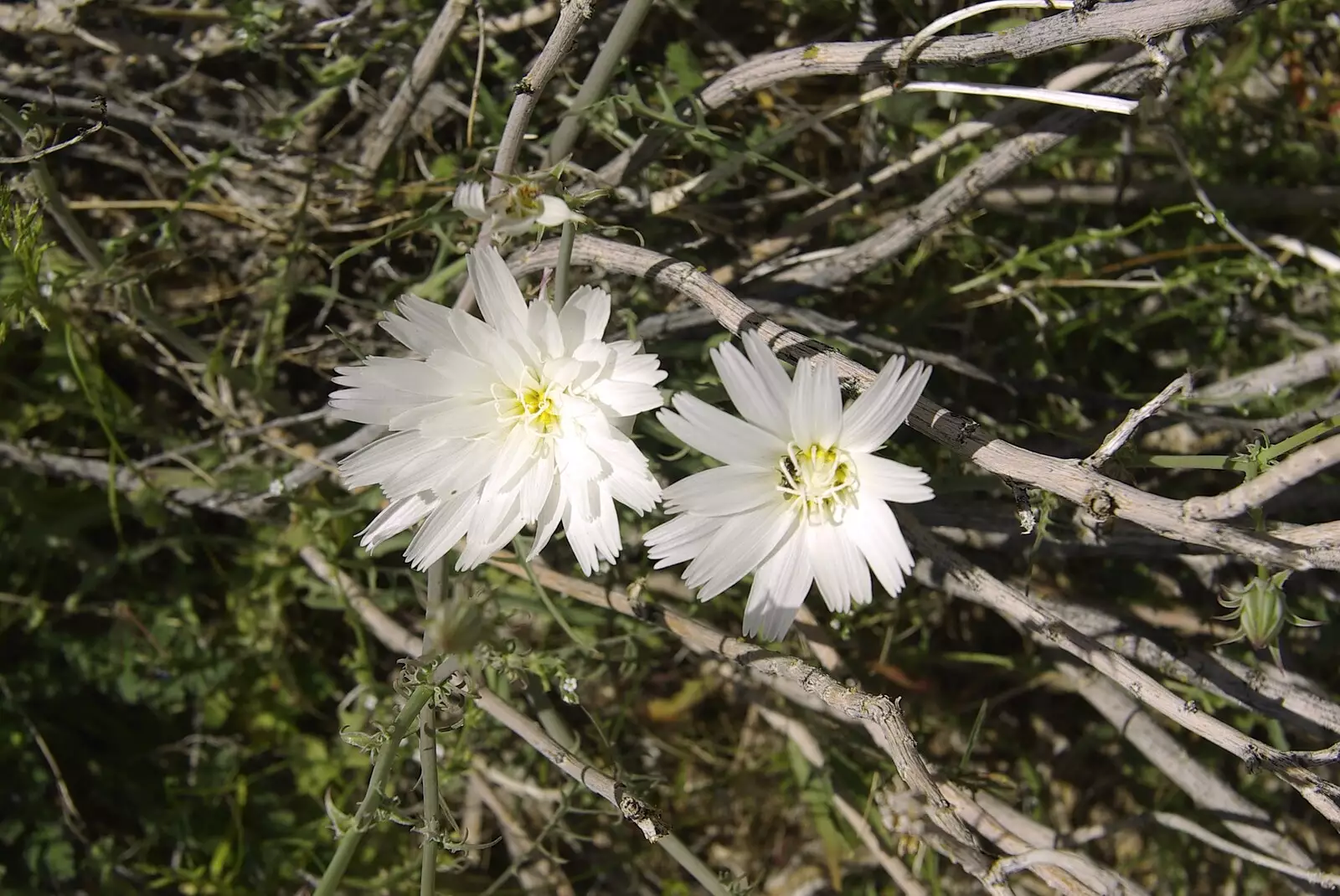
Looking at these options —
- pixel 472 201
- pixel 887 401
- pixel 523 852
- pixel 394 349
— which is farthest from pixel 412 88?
pixel 523 852

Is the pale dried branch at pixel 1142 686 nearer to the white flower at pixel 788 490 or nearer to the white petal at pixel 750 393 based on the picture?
the white flower at pixel 788 490

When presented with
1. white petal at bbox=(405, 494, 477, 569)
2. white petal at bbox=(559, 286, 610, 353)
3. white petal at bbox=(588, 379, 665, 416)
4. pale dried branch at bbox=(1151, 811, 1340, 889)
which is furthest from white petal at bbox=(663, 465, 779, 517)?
pale dried branch at bbox=(1151, 811, 1340, 889)

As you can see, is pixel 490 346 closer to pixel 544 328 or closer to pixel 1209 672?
pixel 544 328

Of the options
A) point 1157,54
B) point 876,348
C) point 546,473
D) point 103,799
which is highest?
point 1157,54

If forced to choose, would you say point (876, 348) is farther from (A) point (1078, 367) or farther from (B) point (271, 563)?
(B) point (271, 563)

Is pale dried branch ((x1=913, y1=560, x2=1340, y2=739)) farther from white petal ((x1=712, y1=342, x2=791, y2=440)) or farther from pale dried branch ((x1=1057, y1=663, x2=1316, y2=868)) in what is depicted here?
white petal ((x1=712, y1=342, x2=791, y2=440))

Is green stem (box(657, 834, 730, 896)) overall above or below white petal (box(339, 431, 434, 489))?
below

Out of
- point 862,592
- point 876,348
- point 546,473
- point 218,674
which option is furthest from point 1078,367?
point 218,674
